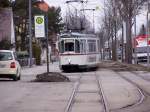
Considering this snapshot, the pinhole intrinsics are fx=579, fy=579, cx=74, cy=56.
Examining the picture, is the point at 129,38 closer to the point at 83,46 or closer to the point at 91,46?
the point at 91,46

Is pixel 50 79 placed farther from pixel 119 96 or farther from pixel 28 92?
pixel 119 96

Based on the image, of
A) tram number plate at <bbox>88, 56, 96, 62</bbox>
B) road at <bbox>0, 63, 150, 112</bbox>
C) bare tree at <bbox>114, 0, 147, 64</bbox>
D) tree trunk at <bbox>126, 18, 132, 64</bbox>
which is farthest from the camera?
bare tree at <bbox>114, 0, 147, 64</bbox>

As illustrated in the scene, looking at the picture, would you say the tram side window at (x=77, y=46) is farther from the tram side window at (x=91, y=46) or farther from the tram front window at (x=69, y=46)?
the tram side window at (x=91, y=46)

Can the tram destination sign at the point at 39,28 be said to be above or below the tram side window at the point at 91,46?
above

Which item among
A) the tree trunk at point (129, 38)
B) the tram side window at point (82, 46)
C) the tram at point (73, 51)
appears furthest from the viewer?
the tree trunk at point (129, 38)

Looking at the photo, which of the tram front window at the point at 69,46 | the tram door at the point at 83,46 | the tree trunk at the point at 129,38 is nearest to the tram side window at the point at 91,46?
the tram door at the point at 83,46

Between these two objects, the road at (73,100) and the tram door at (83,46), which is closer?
the road at (73,100)

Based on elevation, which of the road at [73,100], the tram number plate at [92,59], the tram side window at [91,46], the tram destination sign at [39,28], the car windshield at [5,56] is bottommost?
the road at [73,100]

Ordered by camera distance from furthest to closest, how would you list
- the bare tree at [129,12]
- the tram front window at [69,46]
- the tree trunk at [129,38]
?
the bare tree at [129,12] → the tree trunk at [129,38] → the tram front window at [69,46]

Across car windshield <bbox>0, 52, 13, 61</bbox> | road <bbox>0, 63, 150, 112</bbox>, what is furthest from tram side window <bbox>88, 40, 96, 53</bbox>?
road <bbox>0, 63, 150, 112</bbox>

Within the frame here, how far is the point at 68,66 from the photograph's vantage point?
147ft

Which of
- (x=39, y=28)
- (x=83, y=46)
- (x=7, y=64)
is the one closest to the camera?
(x=7, y=64)

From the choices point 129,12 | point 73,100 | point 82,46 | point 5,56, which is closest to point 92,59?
point 82,46

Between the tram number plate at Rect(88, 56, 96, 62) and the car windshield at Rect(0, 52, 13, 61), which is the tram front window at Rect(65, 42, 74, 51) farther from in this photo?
the car windshield at Rect(0, 52, 13, 61)
